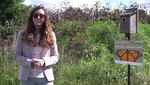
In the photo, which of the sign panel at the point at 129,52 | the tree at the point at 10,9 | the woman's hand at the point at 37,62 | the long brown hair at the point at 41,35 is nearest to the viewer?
the woman's hand at the point at 37,62

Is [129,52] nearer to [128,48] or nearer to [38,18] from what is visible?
[128,48]

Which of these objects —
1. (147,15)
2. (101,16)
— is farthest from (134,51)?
(147,15)

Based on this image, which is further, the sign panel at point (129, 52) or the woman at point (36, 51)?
the sign panel at point (129, 52)

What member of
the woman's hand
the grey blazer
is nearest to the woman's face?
the grey blazer

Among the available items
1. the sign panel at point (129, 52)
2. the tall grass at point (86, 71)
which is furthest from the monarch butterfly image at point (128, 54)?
the tall grass at point (86, 71)

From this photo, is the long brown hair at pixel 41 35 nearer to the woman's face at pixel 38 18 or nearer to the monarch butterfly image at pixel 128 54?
the woman's face at pixel 38 18

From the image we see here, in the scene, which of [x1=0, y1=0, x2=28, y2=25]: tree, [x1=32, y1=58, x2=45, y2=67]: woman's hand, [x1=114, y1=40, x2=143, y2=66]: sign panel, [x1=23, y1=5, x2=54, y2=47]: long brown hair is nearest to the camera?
[x1=32, y1=58, x2=45, y2=67]: woman's hand

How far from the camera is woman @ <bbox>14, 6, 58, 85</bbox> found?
5.06 m

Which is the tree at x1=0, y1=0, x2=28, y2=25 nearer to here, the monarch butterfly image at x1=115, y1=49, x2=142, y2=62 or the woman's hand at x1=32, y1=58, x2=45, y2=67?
the monarch butterfly image at x1=115, y1=49, x2=142, y2=62

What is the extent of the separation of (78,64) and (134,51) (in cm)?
241

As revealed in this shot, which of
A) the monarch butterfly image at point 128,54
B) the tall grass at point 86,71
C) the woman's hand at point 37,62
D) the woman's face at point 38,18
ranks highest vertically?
the woman's face at point 38,18

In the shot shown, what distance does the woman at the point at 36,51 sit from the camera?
5062 mm

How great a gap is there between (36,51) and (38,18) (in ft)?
1.31

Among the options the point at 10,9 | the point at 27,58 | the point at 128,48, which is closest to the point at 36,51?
the point at 27,58
